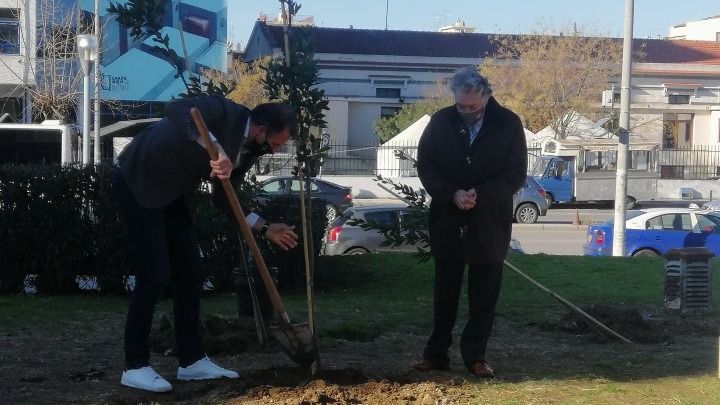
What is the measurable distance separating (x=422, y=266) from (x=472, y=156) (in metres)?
5.83

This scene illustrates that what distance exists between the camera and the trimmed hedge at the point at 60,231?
9641 millimetres

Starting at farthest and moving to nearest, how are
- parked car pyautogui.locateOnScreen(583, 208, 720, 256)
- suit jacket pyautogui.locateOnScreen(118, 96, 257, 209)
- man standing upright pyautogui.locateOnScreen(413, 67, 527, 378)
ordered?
parked car pyautogui.locateOnScreen(583, 208, 720, 256) → man standing upright pyautogui.locateOnScreen(413, 67, 527, 378) → suit jacket pyautogui.locateOnScreen(118, 96, 257, 209)

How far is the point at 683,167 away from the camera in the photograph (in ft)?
141

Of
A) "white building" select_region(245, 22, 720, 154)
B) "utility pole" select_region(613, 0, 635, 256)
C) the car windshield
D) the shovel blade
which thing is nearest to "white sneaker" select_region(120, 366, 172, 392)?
the shovel blade

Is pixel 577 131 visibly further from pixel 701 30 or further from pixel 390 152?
pixel 701 30

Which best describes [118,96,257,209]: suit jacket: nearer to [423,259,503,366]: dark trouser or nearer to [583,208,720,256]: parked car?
[423,259,503,366]: dark trouser

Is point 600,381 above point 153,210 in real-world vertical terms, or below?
below

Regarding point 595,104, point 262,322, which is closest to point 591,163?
point 595,104

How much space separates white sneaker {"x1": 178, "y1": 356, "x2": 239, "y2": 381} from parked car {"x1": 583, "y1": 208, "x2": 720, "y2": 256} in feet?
47.7

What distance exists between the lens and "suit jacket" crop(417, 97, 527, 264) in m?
5.50

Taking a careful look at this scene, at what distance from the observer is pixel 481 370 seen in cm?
548

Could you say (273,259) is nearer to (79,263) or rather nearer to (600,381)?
(79,263)

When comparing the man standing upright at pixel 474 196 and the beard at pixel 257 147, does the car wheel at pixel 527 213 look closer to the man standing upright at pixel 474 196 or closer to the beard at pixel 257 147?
the man standing upright at pixel 474 196

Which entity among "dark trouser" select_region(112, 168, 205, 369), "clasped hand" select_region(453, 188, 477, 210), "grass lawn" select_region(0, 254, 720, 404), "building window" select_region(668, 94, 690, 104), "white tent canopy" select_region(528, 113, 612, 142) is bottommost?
"grass lawn" select_region(0, 254, 720, 404)
